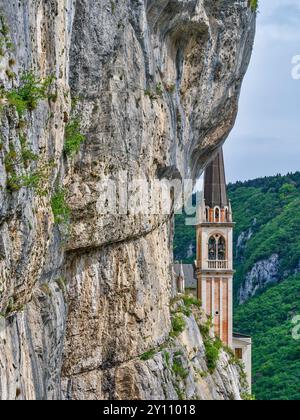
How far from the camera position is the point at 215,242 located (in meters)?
67.2

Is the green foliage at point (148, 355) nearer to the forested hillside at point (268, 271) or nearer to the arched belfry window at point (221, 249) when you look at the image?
the forested hillside at point (268, 271)

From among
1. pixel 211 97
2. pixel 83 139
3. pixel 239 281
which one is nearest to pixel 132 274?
pixel 83 139

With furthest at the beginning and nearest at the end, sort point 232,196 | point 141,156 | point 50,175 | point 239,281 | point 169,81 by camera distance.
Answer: point 232,196, point 239,281, point 169,81, point 141,156, point 50,175

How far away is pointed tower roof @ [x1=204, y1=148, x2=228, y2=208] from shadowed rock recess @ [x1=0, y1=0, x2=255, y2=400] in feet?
112

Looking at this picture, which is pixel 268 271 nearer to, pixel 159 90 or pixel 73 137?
pixel 159 90

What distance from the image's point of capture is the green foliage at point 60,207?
19656mm

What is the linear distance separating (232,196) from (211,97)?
76853 millimetres

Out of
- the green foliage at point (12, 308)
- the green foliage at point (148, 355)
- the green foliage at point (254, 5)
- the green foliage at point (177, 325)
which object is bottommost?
the green foliage at point (148, 355)

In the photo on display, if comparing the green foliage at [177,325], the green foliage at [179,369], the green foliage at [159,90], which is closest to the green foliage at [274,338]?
the green foliage at [177,325]

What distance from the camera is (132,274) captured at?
24250mm

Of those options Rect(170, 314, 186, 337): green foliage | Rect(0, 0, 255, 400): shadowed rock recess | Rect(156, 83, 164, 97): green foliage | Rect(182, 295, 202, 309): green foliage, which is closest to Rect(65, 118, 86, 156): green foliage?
Rect(0, 0, 255, 400): shadowed rock recess

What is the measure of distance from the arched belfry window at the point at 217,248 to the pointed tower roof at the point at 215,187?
2237mm

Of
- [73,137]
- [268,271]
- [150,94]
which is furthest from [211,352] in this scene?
[268,271]
